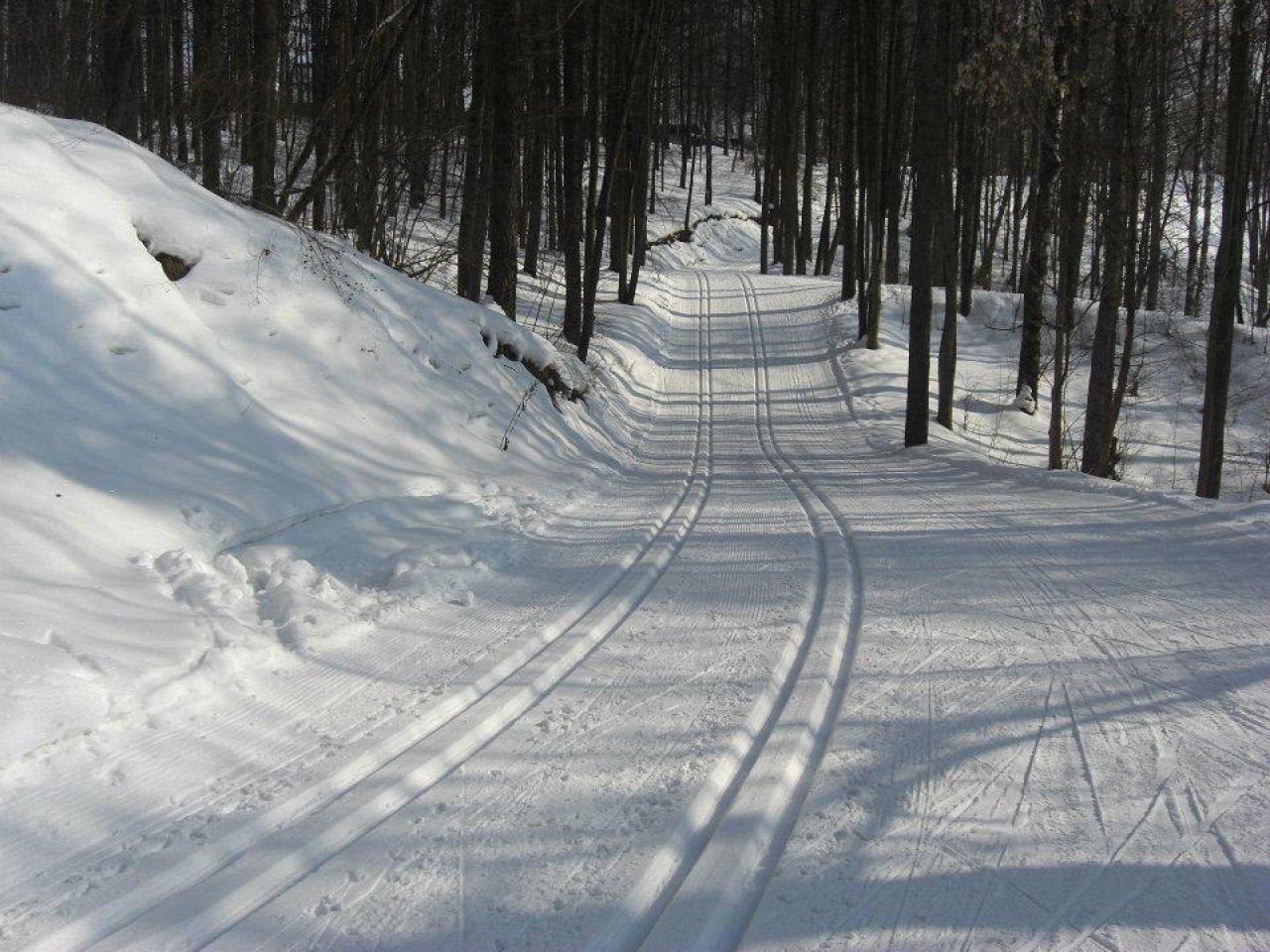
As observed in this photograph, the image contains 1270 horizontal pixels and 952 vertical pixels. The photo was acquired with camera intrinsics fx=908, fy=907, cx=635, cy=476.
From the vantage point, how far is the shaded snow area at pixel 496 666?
2.94 metres

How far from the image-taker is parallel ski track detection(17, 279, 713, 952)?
2754mm

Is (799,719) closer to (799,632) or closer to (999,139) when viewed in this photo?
(799,632)

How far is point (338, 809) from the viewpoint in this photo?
11.2 ft

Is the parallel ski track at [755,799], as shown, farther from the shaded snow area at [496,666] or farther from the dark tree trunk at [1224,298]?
the dark tree trunk at [1224,298]

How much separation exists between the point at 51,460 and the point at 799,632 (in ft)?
15.0

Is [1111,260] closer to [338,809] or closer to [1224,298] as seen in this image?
[1224,298]

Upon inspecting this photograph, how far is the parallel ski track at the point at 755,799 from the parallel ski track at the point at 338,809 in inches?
41.1

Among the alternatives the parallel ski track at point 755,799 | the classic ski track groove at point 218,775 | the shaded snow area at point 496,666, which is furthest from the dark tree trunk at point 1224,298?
the classic ski track groove at point 218,775

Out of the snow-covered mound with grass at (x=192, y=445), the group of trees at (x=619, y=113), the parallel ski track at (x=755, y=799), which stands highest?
the group of trees at (x=619, y=113)

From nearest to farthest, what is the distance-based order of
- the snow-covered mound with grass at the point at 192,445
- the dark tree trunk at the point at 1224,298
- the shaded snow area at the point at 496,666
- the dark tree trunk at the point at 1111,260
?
the shaded snow area at the point at 496,666 < the snow-covered mound with grass at the point at 192,445 < the dark tree trunk at the point at 1111,260 < the dark tree trunk at the point at 1224,298

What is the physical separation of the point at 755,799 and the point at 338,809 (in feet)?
5.19

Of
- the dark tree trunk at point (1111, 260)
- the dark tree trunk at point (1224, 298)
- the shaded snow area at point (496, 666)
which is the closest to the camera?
the shaded snow area at point (496, 666)

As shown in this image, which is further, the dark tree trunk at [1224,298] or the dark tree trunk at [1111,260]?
the dark tree trunk at [1224,298]

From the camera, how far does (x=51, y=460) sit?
5426mm
